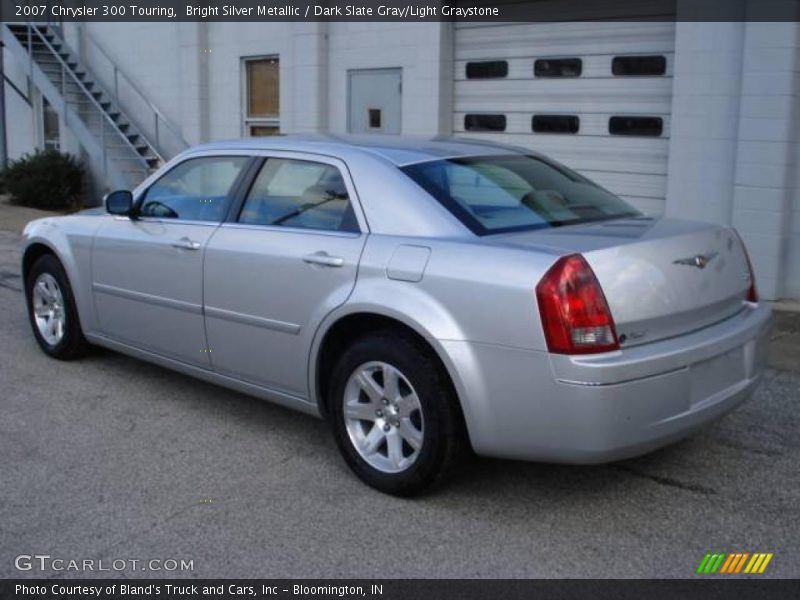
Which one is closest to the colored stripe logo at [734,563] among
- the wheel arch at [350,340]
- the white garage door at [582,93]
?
the wheel arch at [350,340]

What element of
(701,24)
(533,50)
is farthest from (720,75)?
(533,50)

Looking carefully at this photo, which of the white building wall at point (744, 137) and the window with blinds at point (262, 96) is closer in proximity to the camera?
the white building wall at point (744, 137)

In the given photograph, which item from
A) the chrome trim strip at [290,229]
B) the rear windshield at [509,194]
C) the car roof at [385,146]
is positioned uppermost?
the car roof at [385,146]

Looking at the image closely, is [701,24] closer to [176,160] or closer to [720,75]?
[720,75]

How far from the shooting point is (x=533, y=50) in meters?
10.1

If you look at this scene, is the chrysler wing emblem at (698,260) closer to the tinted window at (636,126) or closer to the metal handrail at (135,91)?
the tinted window at (636,126)

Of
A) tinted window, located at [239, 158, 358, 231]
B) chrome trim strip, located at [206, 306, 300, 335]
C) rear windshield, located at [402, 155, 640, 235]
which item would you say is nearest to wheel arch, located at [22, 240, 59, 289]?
chrome trim strip, located at [206, 306, 300, 335]

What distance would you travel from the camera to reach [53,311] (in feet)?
21.4

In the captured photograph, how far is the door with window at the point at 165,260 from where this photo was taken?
206 inches

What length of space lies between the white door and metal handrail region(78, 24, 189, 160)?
11.8 ft

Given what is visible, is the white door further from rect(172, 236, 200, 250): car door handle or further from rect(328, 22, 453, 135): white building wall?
rect(172, 236, 200, 250): car door handle

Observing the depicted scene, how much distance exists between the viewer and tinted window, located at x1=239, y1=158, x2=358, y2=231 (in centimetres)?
468

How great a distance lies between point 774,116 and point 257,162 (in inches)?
192
